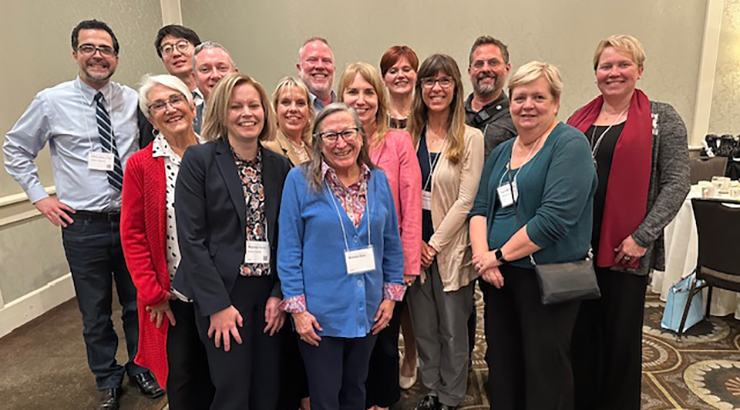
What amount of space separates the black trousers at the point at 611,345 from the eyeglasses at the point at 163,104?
6.26ft

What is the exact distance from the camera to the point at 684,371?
2.64m

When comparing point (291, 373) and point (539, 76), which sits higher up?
point (539, 76)

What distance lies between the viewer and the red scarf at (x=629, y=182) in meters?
1.85

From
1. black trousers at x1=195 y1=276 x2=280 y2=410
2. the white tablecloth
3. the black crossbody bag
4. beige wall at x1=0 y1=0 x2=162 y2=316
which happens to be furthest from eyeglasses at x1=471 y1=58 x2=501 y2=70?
beige wall at x1=0 y1=0 x2=162 y2=316

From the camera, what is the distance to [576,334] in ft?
6.84

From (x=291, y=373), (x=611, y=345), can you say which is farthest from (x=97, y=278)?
(x=611, y=345)

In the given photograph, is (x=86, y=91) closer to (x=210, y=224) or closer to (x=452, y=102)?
(x=210, y=224)

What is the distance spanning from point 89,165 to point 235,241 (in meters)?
1.27

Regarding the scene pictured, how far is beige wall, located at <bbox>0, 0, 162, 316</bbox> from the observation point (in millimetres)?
3350

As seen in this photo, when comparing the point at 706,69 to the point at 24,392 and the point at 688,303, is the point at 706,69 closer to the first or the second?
the point at 688,303

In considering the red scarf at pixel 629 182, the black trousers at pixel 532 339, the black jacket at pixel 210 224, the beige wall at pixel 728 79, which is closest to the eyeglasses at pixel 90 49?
the black jacket at pixel 210 224

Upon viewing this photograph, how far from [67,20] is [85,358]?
2912 millimetres

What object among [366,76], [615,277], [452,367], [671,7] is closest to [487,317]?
[452,367]

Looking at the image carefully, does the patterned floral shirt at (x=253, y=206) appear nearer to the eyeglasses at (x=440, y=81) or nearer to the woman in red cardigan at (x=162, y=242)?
the woman in red cardigan at (x=162, y=242)
